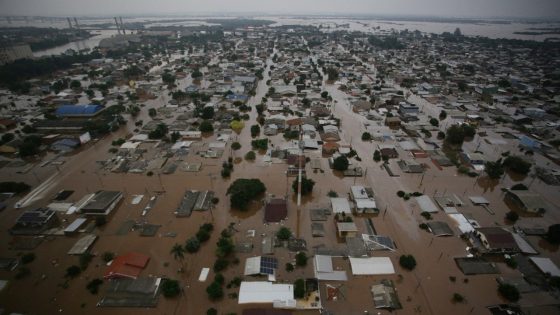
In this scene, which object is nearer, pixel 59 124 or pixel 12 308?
pixel 12 308

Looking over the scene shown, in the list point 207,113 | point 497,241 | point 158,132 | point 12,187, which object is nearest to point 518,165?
point 497,241

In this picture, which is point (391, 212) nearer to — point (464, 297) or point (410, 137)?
point (464, 297)

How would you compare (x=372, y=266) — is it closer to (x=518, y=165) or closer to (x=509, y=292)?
(x=509, y=292)

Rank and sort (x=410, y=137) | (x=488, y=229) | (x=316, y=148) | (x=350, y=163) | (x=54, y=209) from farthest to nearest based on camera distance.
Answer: (x=410, y=137)
(x=316, y=148)
(x=350, y=163)
(x=54, y=209)
(x=488, y=229)

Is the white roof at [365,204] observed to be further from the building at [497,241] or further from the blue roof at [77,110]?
the blue roof at [77,110]

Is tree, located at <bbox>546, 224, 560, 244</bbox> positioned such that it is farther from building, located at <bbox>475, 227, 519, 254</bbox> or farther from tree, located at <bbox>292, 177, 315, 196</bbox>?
tree, located at <bbox>292, 177, 315, 196</bbox>

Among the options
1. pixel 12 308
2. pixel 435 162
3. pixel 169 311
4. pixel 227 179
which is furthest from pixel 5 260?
pixel 435 162

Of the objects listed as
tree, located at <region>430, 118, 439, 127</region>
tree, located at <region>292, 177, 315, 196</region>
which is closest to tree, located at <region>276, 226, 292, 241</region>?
tree, located at <region>292, 177, 315, 196</region>
